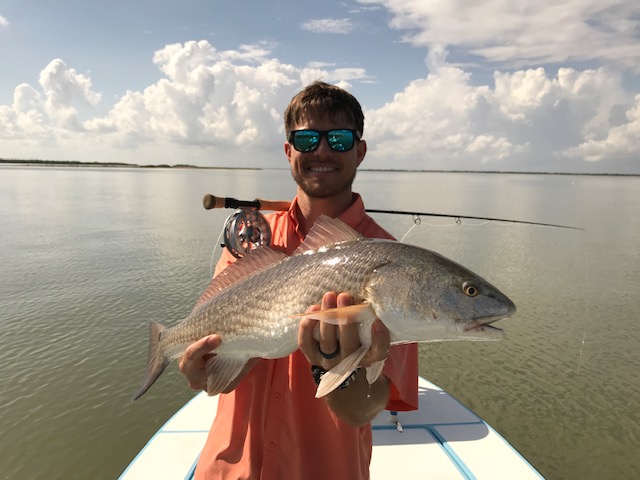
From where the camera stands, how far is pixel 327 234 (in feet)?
9.24

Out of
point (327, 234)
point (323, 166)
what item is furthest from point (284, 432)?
Answer: point (323, 166)

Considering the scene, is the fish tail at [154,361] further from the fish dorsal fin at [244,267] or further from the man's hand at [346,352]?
the man's hand at [346,352]

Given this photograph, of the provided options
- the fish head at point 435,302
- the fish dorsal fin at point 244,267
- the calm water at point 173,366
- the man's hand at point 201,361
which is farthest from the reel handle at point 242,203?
the calm water at point 173,366

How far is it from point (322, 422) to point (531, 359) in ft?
30.4

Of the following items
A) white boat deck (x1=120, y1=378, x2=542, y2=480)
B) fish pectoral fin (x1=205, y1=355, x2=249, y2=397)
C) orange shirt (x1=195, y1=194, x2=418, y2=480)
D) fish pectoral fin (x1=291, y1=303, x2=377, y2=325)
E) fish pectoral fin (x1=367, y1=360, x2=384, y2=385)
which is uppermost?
fish pectoral fin (x1=291, y1=303, x2=377, y2=325)

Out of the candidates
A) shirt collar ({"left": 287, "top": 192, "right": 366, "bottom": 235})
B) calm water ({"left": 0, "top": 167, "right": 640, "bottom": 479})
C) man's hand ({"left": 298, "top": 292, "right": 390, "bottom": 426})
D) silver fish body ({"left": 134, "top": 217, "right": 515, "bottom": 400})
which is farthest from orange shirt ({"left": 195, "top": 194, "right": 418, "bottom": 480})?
calm water ({"left": 0, "top": 167, "right": 640, "bottom": 479})

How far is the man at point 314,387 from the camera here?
2.65 metres

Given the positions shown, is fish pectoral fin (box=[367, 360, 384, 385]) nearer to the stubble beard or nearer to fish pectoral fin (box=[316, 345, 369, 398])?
fish pectoral fin (box=[316, 345, 369, 398])

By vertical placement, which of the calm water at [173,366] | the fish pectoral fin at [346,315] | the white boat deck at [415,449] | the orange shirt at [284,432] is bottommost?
the calm water at [173,366]

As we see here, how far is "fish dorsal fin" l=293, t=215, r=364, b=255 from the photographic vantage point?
2.77 m

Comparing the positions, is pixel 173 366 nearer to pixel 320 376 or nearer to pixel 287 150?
pixel 287 150

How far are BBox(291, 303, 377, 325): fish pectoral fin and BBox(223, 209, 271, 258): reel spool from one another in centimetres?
154

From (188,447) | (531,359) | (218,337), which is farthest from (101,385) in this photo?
(531,359)

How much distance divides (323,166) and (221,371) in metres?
1.63
